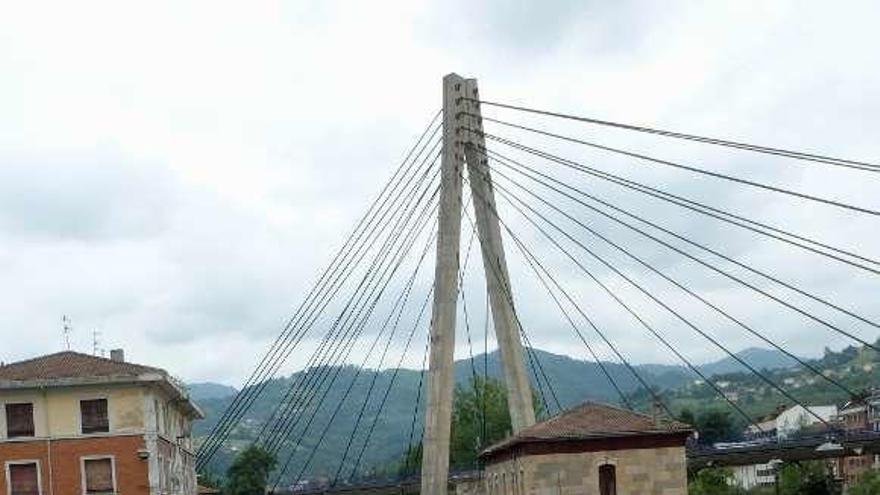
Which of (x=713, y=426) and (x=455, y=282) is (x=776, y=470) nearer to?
(x=713, y=426)

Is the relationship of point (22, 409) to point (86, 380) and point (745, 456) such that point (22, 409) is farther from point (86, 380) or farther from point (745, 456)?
point (745, 456)

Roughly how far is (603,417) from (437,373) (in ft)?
Answer: 32.4

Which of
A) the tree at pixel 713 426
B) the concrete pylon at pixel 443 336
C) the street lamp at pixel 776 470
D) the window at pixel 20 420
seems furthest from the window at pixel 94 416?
the tree at pixel 713 426

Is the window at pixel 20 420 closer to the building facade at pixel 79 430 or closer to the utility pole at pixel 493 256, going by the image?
the building facade at pixel 79 430

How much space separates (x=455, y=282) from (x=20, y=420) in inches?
821

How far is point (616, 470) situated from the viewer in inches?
2130

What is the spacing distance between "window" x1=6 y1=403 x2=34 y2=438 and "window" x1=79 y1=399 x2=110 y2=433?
1968 millimetres

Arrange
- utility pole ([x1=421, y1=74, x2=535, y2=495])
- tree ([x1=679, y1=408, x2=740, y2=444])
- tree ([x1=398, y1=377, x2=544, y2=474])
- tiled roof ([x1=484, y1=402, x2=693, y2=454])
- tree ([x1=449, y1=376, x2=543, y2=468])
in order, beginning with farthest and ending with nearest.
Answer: tree ([x1=679, y1=408, x2=740, y2=444]), tree ([x1=449, y1=376, x2=543, y2=468]), tree ([x1=398, y1=377, x2=544, y2=474]), tiled roof ([x1=484, y1=402, x2=693, y2=454]), utility pole ([x1=421, y1=74, x2=535, y2=495])

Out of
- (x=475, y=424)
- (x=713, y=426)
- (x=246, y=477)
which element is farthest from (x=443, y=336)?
(x=713, y=426)

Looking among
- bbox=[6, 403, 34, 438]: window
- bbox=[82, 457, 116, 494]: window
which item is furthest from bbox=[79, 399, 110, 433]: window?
bbox=[6, 403, 34, 438]: window

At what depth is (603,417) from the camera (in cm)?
5522

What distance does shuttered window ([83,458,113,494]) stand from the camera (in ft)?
193

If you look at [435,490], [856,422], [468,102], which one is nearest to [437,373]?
[435,490]

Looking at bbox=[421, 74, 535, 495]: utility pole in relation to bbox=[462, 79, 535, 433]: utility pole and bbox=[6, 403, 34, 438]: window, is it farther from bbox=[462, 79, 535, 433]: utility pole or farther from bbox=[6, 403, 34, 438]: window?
bbox=[6, 403, 34, 438]: window
